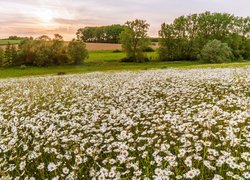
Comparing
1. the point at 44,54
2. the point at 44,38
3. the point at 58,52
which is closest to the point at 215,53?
the point at 58,52

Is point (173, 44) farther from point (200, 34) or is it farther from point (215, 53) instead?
point (215, 53)

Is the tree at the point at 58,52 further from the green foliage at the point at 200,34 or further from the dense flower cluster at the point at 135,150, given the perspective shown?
the dense flower cluster at the point at 135,150

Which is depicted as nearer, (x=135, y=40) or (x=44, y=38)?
(x=44, y=38)

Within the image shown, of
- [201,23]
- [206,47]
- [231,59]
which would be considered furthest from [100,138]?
[201,23]

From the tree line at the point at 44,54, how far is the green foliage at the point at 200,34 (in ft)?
88.3

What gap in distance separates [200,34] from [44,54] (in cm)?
5042

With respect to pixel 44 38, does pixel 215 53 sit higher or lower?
lower

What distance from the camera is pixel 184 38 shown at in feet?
275

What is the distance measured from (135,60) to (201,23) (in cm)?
2657

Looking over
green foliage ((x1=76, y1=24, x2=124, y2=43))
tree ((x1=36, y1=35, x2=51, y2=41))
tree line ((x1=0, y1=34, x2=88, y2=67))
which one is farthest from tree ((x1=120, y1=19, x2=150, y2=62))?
green foliage ((x1=76, y1=24, x2=124, y2=43))

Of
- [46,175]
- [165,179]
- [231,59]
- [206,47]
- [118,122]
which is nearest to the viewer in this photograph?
[165,179]

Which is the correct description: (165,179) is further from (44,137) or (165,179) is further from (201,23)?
(201,23)

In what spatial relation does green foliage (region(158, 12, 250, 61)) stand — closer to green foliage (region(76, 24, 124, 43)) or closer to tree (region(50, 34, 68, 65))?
tree (region(50, 34, 68, 65))

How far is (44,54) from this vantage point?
71188 millimetres
